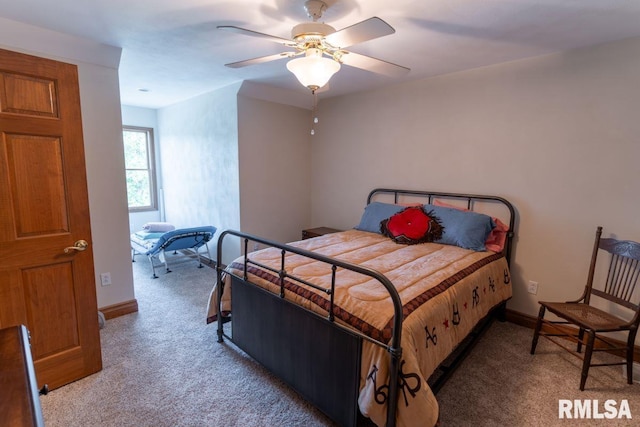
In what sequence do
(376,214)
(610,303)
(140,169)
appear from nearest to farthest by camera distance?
(610,303) < (376,214) < (140,169)

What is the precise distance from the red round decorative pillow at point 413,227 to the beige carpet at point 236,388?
3.23 feet

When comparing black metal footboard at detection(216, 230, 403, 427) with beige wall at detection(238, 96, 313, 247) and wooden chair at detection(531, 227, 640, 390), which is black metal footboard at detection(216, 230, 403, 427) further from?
beige wall at detection(238, 96, 313, 247)

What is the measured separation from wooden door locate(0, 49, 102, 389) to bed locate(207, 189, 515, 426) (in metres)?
0.88

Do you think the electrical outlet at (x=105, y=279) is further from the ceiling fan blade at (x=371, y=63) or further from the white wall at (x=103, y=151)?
the ceiling fan blade at (x=371, y=63)

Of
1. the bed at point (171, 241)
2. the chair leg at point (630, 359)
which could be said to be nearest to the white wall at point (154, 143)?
the bed at point (171, 241)

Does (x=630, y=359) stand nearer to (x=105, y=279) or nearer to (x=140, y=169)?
(x=105, y=279)

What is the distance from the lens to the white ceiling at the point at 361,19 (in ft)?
6.16

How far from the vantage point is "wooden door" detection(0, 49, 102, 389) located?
69.0 inches

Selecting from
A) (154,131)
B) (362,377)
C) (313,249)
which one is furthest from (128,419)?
(154,131)

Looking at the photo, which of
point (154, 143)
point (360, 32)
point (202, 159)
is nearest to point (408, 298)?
point (360, 32)

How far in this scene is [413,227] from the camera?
9.80 ft

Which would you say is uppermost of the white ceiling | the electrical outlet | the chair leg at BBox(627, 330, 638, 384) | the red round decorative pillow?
the white ceiling

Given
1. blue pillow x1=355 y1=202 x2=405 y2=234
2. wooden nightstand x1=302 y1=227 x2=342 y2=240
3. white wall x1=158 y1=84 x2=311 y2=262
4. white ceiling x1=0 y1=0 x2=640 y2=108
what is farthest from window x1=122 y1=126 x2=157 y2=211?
blue pillow x1=355 y1=202 x2=405 y2=234

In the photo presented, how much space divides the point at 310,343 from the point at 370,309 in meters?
0.44
